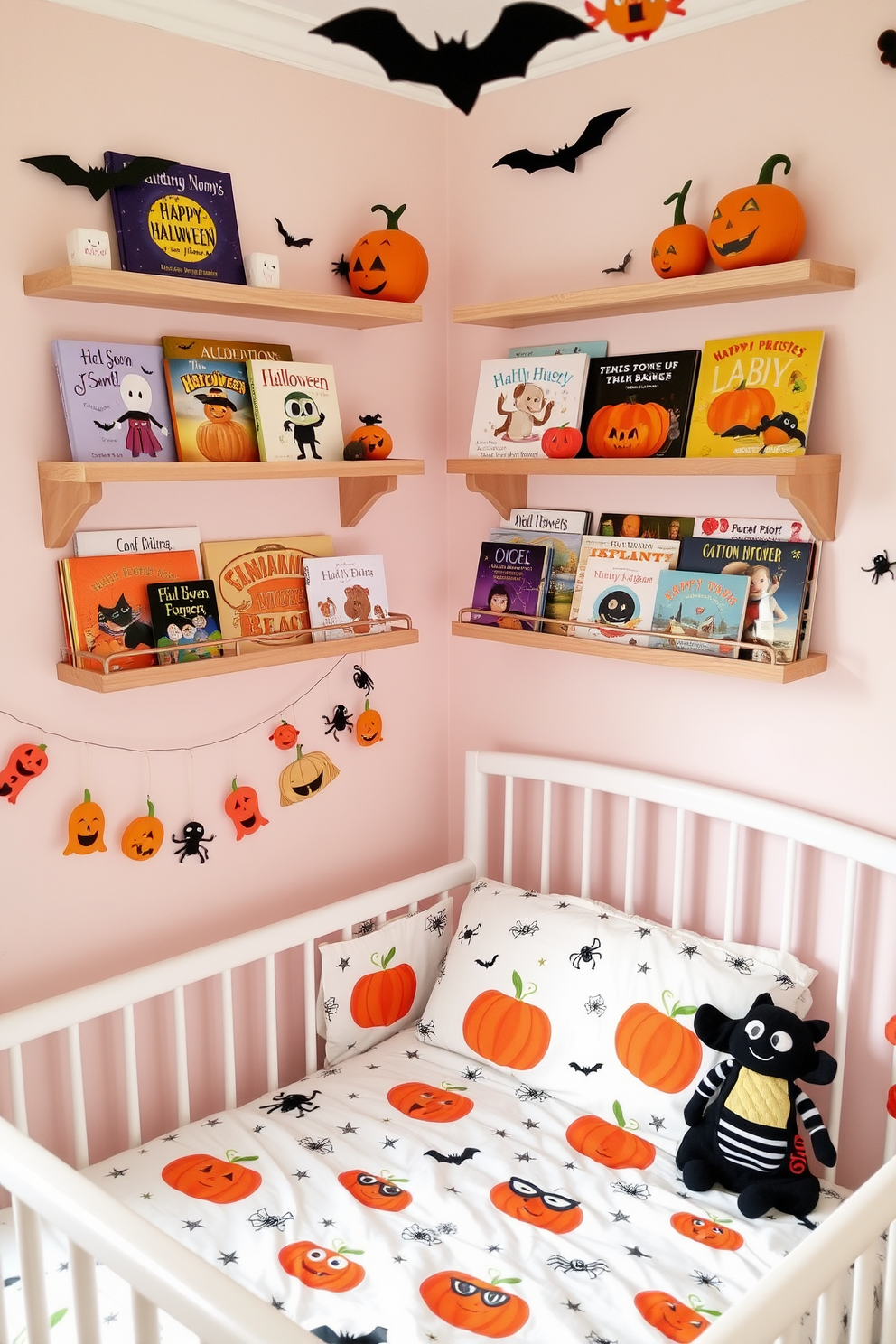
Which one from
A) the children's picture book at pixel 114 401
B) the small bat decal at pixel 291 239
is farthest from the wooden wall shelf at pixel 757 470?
the children's picture book at pixel 114 401

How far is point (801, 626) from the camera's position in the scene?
1926 millimetres

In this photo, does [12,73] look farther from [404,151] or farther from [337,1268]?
[337,1268]

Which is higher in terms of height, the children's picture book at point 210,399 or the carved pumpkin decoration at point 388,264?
the carved pumpkin decoration at point 388,264

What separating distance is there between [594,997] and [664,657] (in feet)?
2.05

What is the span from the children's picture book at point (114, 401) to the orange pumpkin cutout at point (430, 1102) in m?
1.20

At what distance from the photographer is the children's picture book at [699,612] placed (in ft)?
6.39

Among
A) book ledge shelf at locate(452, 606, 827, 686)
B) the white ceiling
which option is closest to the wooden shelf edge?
book ledge shelf at locate(452, 606, 827, 686)

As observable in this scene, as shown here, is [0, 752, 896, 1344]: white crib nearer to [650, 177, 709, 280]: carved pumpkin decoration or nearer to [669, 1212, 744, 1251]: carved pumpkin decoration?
[669, 1212, 744, 1251]: carved pumpkin decoration

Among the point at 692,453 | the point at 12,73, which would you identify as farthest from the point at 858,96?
the point at 12,73

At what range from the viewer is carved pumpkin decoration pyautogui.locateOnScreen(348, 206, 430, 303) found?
2.12 meters

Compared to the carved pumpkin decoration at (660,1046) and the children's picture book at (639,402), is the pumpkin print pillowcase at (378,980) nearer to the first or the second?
the carved pumpkin decoration at (660,1046)

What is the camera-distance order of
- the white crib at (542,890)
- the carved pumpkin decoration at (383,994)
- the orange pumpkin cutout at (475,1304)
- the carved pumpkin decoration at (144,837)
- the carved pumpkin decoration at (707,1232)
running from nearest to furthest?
the white crib at (542,890) < the orange pumpkin cutout at (475,1304) < the carved pumpkin decoration at (707,1232) < the carved pumpkin decoration at (144,837) < the carved pumpkin decoration at (383,994)

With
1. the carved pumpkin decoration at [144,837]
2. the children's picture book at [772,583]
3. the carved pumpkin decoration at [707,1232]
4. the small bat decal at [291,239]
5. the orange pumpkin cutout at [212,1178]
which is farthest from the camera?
the small bat decal at [291,239]

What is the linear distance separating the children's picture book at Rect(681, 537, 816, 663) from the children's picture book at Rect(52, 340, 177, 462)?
0.98m
